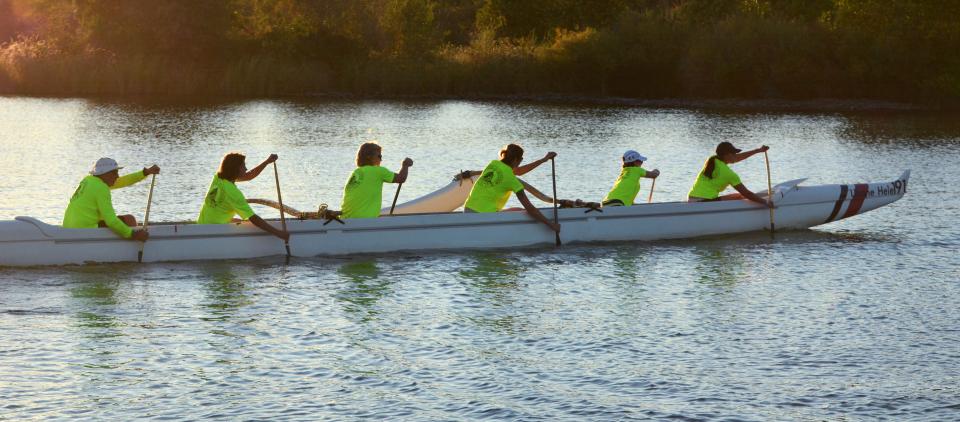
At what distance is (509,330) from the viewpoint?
545 inches

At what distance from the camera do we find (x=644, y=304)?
1529 cm

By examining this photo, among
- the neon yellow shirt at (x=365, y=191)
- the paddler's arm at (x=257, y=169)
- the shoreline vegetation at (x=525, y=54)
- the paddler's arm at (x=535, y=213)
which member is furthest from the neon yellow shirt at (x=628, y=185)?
the shoreline vegetation at (x=525, y=54)

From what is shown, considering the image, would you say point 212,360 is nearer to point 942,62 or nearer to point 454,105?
point 454,105

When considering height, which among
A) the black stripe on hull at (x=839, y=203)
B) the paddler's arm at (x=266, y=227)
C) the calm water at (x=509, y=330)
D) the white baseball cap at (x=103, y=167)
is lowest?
the calm water at (x=509, y=330)

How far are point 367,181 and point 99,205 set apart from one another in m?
3.53

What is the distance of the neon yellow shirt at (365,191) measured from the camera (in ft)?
57.6

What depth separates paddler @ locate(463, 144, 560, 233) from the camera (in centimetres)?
1827

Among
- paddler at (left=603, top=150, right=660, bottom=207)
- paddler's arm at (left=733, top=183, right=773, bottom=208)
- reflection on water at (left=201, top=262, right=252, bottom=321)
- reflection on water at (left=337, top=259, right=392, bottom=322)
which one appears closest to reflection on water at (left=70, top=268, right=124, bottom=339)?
reflection on water at (left=201, top=262, right=252, bottom=321)

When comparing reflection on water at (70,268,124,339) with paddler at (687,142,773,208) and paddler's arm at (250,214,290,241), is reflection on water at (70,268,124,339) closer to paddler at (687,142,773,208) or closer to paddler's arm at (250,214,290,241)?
paddler's arm at (250,214,290,241)

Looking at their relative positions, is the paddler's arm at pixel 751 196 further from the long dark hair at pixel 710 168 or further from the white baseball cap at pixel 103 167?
the white baseball cap at pixel 103 167

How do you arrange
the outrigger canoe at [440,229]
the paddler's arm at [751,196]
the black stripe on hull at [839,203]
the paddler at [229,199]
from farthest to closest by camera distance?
the black stripe on hull at [839,203] < the paddler's arm at [751,196] < the paddler at [229,199] < the outrigger canoe at [440,229]

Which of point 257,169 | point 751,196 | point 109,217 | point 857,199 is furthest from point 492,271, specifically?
point 857,199

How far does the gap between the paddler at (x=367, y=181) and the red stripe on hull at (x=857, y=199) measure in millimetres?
7936

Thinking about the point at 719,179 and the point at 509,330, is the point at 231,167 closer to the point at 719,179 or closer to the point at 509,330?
the point at 509,330
